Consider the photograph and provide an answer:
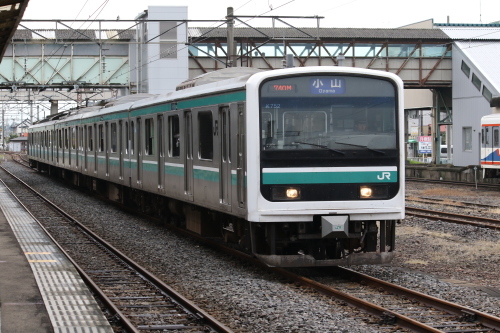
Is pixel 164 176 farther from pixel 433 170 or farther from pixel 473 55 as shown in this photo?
pixel 473 55

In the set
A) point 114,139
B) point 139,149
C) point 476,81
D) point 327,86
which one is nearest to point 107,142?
point 114,139

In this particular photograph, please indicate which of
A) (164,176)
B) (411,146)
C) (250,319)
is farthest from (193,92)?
(411,146)

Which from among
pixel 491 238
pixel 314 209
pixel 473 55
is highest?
pixel 473 55

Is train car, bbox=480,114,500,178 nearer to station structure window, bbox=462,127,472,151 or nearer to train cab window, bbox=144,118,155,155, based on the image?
station structure window, bbox=462,127,472,151

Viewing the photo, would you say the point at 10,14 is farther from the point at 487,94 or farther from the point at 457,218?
the point at 487,94

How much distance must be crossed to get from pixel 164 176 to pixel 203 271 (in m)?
4.29

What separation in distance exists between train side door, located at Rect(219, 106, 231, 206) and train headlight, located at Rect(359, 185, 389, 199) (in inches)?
74.5

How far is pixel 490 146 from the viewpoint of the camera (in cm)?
2872

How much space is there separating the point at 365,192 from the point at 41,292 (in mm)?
4075

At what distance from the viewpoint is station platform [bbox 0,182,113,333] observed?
23.6 ft

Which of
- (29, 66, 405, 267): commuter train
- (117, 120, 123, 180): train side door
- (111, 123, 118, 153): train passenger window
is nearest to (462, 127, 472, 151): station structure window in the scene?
(111, 123, 118, 153): train passenger window

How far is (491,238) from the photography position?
45.5 feet

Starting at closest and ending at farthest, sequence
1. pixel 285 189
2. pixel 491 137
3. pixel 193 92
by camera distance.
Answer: pixel 285 189 → pixel 193 92 → pixel 491 137

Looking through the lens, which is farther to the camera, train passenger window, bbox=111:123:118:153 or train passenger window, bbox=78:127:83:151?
train passenger window, bbox=78:127:83:151
